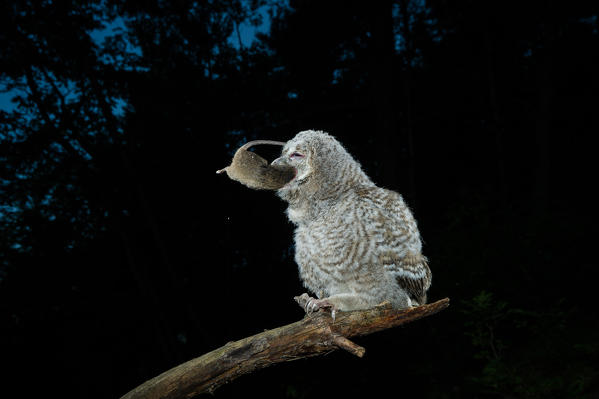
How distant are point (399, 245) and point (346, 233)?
38 cm

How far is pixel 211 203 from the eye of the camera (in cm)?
918

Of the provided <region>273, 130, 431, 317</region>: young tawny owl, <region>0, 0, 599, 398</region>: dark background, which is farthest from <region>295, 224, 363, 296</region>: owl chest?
<region>0, 0, 599, 398</region>: dark background

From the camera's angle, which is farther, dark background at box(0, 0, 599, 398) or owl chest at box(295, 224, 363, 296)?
dark background at box(0, 0, 599, 398)

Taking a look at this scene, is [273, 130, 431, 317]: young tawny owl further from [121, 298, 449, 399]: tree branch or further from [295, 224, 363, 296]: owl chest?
[121, 298, 449, 399]: tree branch

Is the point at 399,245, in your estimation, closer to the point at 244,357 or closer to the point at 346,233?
the point at 346,233

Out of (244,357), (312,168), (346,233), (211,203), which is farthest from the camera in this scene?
(211,203)

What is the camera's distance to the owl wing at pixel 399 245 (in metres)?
2.05

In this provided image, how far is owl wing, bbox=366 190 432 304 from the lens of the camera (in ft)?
6.72

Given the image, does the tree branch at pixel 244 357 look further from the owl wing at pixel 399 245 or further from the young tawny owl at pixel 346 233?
the owl wing at pixel 399 245

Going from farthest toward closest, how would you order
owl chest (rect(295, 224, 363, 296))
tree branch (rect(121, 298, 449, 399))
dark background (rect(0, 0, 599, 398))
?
1. dark background (rect(0, 0, 599, 398))
2. owl chest (rect(295, 224, 363, 296))
3. tree branch (rect(121, 298, 449, 399))

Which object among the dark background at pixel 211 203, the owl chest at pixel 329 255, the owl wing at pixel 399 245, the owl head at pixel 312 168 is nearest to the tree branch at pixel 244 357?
the owl chest at pixel 329 255

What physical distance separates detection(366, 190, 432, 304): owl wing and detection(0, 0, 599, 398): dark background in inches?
175

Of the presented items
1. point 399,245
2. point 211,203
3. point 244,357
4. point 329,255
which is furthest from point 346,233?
point 211,203

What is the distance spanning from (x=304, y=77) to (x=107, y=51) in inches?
242
